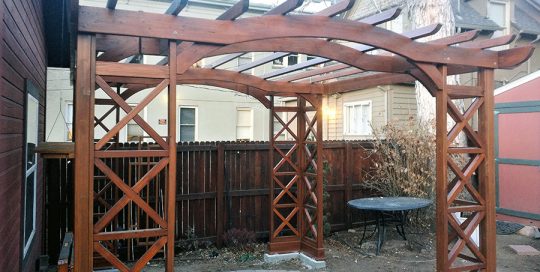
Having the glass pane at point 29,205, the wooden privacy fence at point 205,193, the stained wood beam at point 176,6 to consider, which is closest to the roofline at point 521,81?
the wooden privacy fence at point 205,193

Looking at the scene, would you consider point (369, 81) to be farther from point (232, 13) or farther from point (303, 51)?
point (232, 13)

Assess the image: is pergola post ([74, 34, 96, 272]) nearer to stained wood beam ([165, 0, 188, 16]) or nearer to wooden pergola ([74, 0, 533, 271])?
wooden pergola ([74, 0, 533, 271])

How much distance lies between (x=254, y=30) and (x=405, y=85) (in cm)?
982

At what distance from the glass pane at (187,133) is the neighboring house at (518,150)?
9.69 metres

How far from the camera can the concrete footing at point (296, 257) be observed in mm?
6504

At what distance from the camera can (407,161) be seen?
27.3 feet

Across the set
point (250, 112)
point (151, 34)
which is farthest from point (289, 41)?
point (250, 112)

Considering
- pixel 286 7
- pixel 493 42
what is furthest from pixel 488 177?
pixel 286 7

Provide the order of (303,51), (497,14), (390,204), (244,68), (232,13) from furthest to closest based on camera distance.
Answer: (497,14) → (390,204) → (244,68) → (303,51) → (232,13)

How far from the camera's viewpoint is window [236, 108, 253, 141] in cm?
1588

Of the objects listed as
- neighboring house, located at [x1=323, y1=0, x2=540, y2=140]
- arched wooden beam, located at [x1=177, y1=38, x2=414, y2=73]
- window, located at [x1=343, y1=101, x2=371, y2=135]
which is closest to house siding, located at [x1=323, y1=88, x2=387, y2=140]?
neighboring house, located at [x1=323, y1=0, x2=540, y2=140]

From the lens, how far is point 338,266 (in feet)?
21.5

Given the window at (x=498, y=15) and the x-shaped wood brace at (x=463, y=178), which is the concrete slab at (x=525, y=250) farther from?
the window at (x=498, y=15)

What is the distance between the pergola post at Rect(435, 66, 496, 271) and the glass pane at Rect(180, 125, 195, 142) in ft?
37.0
